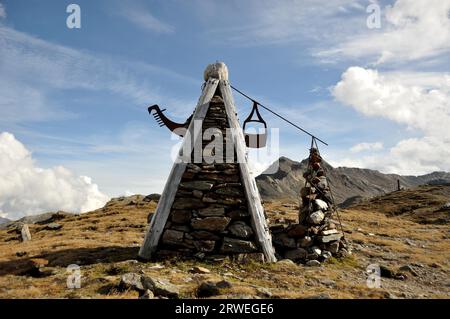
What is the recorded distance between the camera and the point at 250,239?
9711 millimetres

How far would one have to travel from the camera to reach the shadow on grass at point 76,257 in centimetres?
961

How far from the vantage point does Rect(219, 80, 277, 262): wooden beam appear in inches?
381

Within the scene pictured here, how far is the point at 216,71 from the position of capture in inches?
438

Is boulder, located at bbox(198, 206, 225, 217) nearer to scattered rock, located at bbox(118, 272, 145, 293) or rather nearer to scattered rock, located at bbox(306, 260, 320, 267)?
scattered rock, located at bbox(118, 272, 145, 293)

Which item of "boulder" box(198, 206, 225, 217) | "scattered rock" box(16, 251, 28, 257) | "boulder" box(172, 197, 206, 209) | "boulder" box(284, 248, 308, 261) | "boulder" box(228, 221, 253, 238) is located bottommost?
"scattered rock" box(16, 251, 28, 257)

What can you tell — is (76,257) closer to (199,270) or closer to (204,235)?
(204,235)

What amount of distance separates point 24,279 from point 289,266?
22.3 feet

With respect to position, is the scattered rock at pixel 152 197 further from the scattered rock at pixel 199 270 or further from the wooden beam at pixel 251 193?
the scattered rock at pixel 199 270

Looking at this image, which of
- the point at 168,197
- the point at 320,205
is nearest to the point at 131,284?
the point at 168,197

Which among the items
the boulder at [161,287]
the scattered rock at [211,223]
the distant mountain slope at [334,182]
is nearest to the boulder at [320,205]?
the scattered rock at [211,223]

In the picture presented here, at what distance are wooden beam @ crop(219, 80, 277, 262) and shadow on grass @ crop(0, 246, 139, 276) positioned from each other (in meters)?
3.63

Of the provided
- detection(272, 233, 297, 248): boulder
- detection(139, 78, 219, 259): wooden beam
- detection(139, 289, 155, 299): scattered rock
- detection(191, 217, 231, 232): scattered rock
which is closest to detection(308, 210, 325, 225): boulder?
detection(272, 233, 297, 248): boulder
